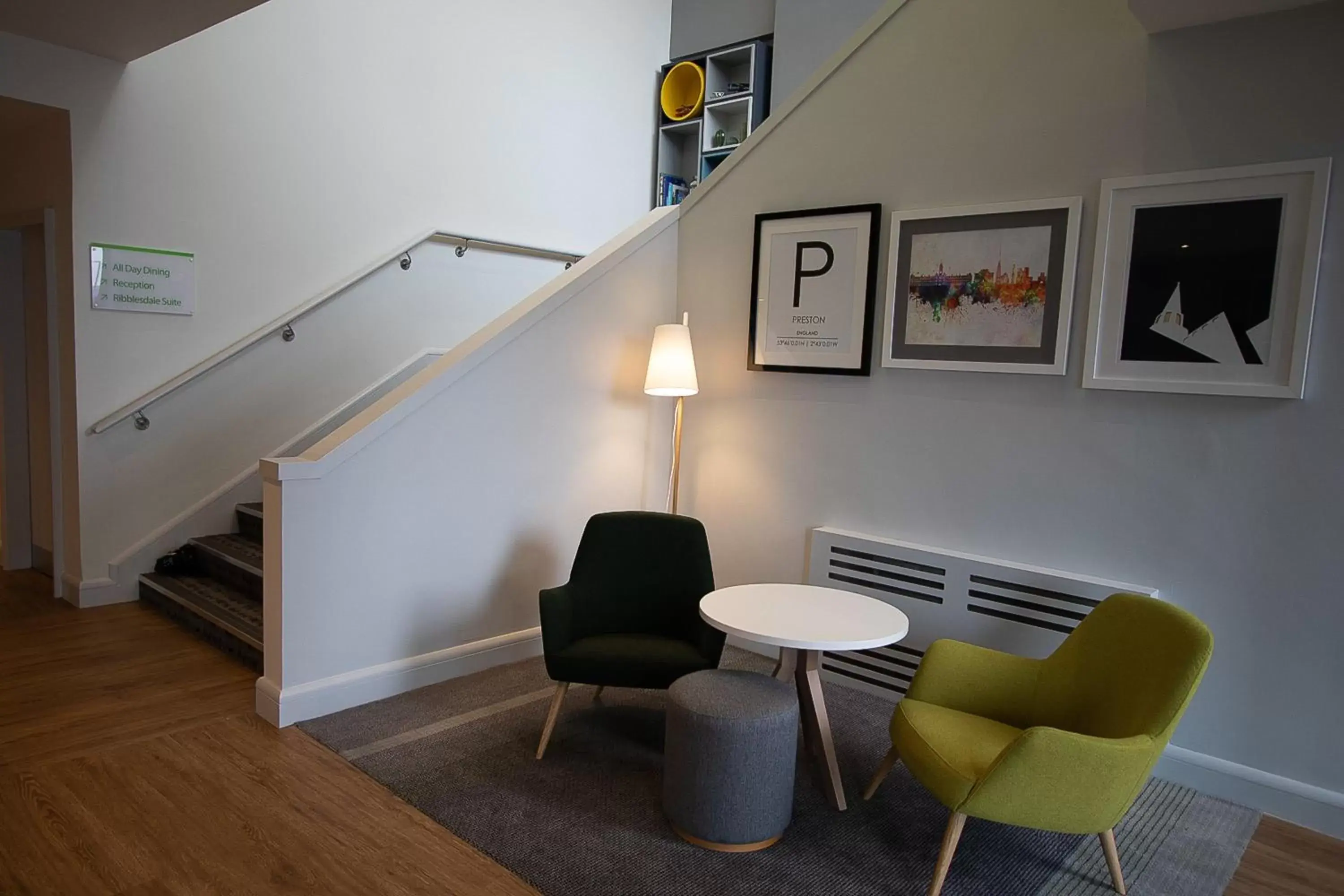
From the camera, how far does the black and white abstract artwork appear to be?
252cm

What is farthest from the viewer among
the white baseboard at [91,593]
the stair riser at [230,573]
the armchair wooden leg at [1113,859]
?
the white baseboard at [91,593]

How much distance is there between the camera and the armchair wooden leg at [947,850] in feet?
6.63

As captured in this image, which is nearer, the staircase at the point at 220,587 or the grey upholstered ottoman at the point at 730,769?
the grey upholstered ottoman at the point at 730,769

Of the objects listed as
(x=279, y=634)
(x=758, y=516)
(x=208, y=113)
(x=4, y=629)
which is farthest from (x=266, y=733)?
(x=208, y=113)

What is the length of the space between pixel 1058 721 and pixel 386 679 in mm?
2361

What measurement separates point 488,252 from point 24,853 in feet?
13.3

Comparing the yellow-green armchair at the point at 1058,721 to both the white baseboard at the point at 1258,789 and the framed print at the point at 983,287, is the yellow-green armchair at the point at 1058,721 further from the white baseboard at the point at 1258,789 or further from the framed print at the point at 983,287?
the framed print at the point at 983,287

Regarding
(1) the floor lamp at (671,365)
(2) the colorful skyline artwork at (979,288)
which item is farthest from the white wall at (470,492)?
(2) the colorful skyline artwork at (979,288)

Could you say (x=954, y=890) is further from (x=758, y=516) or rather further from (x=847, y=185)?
(x=847, y=185)

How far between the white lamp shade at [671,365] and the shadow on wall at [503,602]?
2.87 feet

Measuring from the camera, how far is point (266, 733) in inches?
111

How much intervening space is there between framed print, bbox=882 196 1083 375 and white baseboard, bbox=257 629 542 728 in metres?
2.01

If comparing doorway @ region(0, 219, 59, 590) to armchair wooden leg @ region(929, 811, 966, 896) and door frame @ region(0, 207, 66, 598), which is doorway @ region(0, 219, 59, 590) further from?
Result: armchair wooden leg @ region(929, 811, 966, 896)

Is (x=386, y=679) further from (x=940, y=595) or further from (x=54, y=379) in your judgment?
(x=54, y=379)
